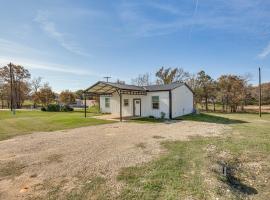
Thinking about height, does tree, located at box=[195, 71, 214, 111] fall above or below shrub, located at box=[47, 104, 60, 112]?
above

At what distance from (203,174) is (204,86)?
27.5 m

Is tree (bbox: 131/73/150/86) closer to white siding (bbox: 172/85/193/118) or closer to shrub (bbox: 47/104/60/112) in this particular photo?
shrub (bbox: 47/104/60/112)

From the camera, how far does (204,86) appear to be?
30312 millimetres

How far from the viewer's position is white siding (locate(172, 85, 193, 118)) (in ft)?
60.7

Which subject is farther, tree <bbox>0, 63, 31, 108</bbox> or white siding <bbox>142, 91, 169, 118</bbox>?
tree <bbox>0, 63, 31, 108</bbox>

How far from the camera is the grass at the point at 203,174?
3840mm

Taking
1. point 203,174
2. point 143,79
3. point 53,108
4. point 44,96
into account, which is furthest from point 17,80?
point 203,174

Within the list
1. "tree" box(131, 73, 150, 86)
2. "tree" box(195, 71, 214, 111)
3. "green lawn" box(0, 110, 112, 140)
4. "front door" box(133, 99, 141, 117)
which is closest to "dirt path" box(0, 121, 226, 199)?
"green lawn" box(0, 110, 112, 140)

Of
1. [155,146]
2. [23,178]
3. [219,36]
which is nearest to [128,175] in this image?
[23,178]

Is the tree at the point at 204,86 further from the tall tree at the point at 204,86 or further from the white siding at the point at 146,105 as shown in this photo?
the white siding at the point at 146,105

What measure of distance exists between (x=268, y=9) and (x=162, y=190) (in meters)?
11.6

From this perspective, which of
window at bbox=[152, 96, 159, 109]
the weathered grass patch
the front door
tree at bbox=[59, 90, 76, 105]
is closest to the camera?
the weathered grass patch

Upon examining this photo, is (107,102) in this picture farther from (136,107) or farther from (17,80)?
(17,80)

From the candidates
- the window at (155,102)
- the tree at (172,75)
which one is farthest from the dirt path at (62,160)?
the tree at (172,75)
